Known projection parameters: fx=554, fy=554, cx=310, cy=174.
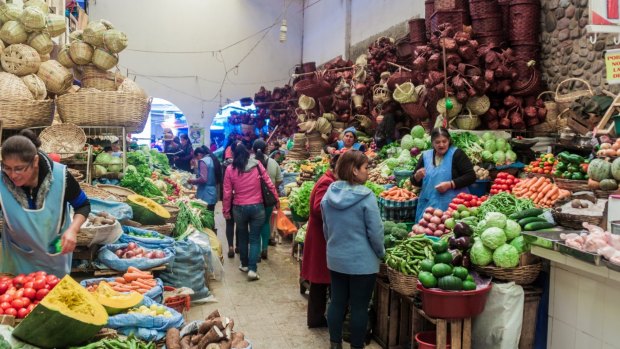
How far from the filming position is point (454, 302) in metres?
3.90

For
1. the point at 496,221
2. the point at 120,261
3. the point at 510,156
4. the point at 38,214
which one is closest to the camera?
the point at 38,214

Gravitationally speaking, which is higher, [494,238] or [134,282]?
[494,238]

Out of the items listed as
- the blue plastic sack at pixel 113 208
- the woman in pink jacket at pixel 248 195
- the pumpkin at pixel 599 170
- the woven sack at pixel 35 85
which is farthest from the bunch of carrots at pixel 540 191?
the woven sack at pixel 35 85

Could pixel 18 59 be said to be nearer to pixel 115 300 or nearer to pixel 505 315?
pixel 115 300

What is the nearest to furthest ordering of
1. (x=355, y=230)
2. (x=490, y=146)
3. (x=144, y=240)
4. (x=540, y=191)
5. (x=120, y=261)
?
(x=355, y=230) < (x=120, y=261) < (x=540, y=191) < (x=144, y=240) < (x=490, y=146)

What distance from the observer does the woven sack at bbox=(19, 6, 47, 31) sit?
21.7 feet

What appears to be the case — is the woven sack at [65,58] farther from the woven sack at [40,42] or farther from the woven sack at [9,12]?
the woven sack at [9,12]

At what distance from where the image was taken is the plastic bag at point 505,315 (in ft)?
13.0

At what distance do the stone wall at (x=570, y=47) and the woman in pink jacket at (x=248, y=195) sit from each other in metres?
4.33

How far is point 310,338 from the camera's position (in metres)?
5.39

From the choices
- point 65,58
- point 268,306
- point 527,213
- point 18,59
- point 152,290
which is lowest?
point 268,306

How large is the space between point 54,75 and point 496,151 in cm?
569

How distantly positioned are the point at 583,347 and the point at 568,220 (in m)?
0.91

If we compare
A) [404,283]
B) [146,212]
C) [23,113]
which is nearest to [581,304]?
[404,283]
